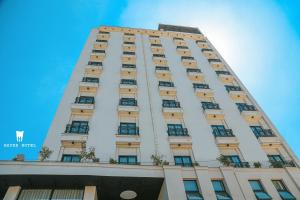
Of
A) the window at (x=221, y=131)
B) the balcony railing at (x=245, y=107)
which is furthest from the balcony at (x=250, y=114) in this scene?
the window at (x=221, y=131)

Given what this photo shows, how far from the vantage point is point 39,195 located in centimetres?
1312

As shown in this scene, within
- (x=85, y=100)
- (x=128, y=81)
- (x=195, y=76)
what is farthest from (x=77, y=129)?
(x=195, y=76)

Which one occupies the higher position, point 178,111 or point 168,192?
point 178,111

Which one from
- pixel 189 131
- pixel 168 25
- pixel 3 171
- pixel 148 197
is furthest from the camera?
pixel 168 25

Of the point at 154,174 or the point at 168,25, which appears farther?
the point at 168,25

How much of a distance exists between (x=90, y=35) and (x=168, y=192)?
26170 millimetres

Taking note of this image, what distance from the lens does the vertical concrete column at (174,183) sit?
512 inches

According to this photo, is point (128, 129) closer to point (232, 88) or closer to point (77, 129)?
point (77, 129)

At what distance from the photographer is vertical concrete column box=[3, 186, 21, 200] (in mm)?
12570

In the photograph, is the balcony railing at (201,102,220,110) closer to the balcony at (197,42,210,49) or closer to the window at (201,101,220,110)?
the window at (201,101,220,110)

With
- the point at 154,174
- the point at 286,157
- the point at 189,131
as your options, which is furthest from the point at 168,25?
the point at 154,174

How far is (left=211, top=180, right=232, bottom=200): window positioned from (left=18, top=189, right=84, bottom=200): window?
768cm

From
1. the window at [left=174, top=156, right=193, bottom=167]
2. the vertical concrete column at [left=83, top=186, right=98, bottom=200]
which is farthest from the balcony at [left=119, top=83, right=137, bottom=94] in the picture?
the vertical concrete column at [left=83, top=186, right=98, bottom=200]

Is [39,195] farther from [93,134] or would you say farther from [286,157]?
[286,157]
